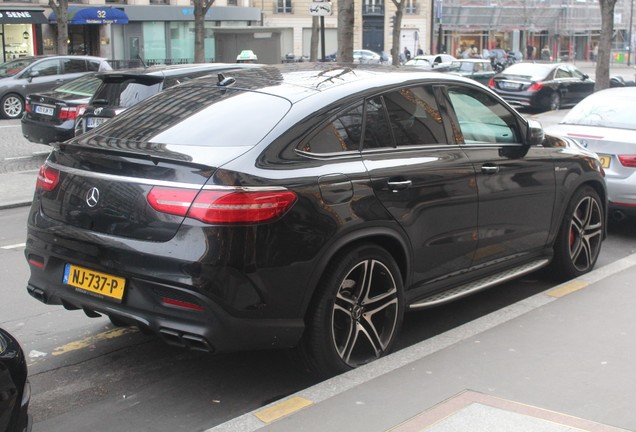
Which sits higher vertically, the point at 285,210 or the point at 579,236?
the point at 285,210

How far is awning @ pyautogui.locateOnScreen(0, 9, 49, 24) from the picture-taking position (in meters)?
38.1

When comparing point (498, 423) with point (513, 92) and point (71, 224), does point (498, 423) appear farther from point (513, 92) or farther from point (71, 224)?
point (513, 92)

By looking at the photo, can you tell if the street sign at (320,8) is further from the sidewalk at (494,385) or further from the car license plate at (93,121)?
the sidewalk at (494,385)

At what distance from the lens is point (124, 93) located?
995 cm

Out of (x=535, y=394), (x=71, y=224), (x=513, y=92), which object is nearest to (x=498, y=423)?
(x=535, y=394)

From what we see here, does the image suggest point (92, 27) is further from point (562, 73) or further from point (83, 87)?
point (83, 87)

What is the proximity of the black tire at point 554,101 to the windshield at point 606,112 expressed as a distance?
628 inches

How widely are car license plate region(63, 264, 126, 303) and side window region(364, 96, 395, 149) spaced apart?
5.27 ft

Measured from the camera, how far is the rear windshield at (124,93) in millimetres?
9570

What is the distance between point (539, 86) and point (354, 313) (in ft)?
70.3

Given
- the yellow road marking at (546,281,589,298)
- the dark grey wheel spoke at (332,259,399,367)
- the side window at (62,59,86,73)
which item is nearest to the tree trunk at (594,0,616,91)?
the side window at (62,59,86,73)

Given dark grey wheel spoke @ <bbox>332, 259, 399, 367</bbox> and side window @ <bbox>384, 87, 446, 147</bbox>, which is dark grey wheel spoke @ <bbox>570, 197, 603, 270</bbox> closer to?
side window @ <bbox>384, 87, 446, 147</bbox>

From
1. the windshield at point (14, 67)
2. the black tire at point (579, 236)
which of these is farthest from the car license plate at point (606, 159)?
the windshield at point (14, 67)

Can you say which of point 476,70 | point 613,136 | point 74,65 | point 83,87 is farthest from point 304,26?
point 613,136
